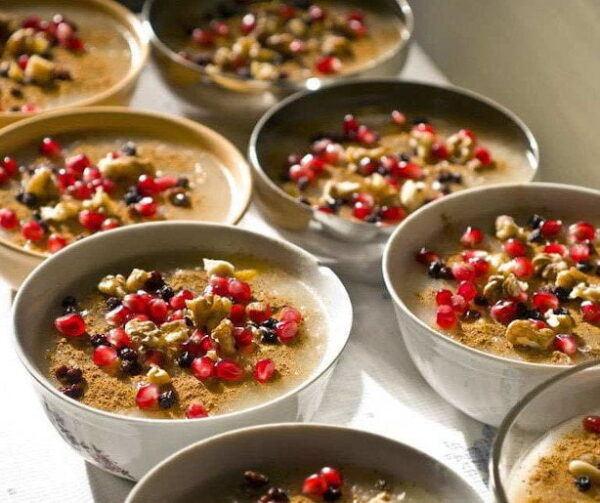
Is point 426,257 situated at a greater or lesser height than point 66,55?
greater

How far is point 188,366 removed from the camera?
157 centimetres

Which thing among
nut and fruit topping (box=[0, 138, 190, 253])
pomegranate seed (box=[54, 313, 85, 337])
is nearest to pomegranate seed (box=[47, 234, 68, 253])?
nut and fruit topping (box=[0, 138, 190, 253])

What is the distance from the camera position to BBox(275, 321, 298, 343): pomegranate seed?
1626 mm

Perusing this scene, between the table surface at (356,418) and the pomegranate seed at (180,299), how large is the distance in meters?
0.29

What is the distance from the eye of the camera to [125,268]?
1.75 metres

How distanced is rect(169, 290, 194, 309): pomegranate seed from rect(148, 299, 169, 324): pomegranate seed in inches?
0.7

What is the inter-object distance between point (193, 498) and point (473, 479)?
0.51m

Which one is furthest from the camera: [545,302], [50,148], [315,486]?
[50,148]

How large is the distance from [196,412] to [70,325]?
280 millimetres

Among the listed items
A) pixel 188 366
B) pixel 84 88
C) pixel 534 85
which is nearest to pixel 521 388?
pixel 188 366

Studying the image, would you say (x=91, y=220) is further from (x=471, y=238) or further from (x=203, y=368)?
(x=471, y=238)

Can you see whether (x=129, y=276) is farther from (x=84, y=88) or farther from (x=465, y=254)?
(x=84, y=88)

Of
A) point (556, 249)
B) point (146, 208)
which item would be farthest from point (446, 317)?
point (146, 208)

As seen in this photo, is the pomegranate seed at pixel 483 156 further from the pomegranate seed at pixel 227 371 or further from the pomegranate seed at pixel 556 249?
the pomegranate seed at pixel 227 371
